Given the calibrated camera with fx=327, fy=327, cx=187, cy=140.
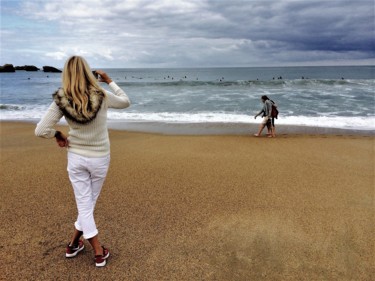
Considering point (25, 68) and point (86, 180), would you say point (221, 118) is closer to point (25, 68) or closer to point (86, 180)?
point (86, 180)

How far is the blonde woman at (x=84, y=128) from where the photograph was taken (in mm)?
2861

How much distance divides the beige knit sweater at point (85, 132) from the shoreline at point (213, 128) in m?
8.17

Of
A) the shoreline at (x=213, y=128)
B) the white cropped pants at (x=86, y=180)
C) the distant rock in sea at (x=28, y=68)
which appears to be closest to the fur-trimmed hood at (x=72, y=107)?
the white cropped pants at (x=86, y=180)

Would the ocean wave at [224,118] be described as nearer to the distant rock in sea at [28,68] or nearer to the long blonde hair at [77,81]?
the long blonde hair at [77,81]

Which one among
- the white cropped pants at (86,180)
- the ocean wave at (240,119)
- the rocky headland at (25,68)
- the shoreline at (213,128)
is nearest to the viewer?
the white cropped pants at (86,180)

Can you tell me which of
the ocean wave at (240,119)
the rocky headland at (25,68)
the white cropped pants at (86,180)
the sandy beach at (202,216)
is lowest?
the sandy beach at (202,216)

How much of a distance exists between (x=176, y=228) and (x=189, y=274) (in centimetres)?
95

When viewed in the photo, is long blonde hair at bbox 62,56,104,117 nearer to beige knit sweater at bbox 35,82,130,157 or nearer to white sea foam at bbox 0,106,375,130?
beige knit sweater at bbox 35,82,130,157

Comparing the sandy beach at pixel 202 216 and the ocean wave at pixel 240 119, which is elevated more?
the ocean wave at pixel 240 119

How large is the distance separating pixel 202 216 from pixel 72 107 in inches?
99.7

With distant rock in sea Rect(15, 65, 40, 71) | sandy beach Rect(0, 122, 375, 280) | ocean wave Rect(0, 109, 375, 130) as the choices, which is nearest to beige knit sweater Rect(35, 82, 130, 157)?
sandy beach Rect(0, 122, 375, 280)

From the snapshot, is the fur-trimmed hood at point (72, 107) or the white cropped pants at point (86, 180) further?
the white cropped pants at point (86, 180)

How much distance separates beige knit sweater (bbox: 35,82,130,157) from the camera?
9.74 ft

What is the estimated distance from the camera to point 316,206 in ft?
16.2
